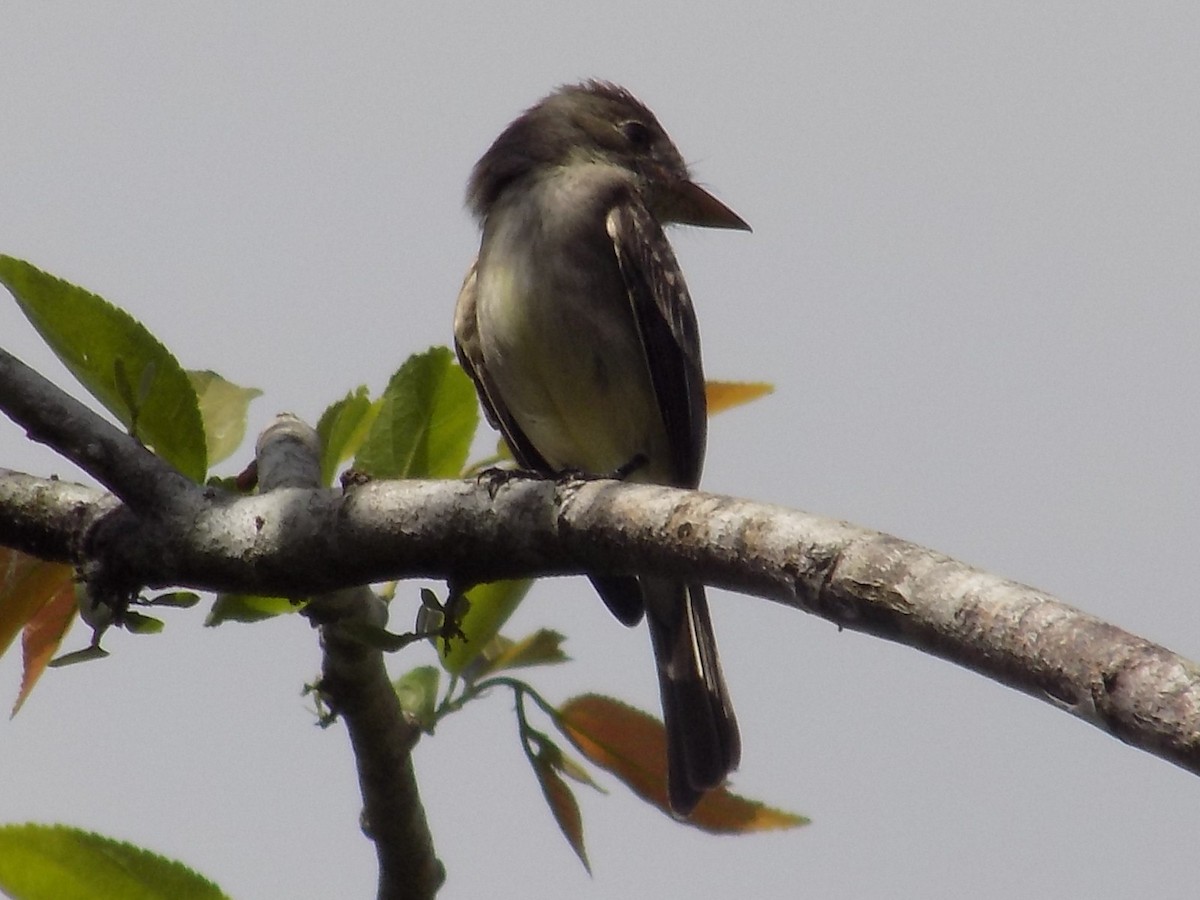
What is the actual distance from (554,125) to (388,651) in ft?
10.5

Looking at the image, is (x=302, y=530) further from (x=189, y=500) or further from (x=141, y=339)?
(x=141, y=339)

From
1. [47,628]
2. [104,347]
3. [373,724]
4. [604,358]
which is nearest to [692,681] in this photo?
[604,358]

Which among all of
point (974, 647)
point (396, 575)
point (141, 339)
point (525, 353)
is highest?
point (525, 353)

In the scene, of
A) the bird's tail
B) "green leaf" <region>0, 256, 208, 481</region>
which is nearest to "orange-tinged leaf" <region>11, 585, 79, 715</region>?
"green leaf" <region>0, 256, 208, 481</region>

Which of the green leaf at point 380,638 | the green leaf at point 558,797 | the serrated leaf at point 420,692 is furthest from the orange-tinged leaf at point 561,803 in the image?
the green leaf at point 380,638

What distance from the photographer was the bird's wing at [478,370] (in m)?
4.87

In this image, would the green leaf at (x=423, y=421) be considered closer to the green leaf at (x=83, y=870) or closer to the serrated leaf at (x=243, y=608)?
the serrated leaf at (x=243, y=608)

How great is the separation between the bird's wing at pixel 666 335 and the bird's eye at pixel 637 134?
2.97 ft

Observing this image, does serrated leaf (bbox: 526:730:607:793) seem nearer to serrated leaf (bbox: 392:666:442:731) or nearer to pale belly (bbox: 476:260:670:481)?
serrated leaf (bbox: 392:666:442:731)

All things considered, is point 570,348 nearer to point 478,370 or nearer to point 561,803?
point 478,370

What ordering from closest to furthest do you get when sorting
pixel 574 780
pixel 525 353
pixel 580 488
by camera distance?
pixel 580 488 < pixel 574 780 < pixel 525 353

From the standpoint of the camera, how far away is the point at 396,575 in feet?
8.32

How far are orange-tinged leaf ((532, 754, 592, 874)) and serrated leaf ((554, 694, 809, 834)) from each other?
73 mm

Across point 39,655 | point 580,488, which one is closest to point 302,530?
point 580,488
